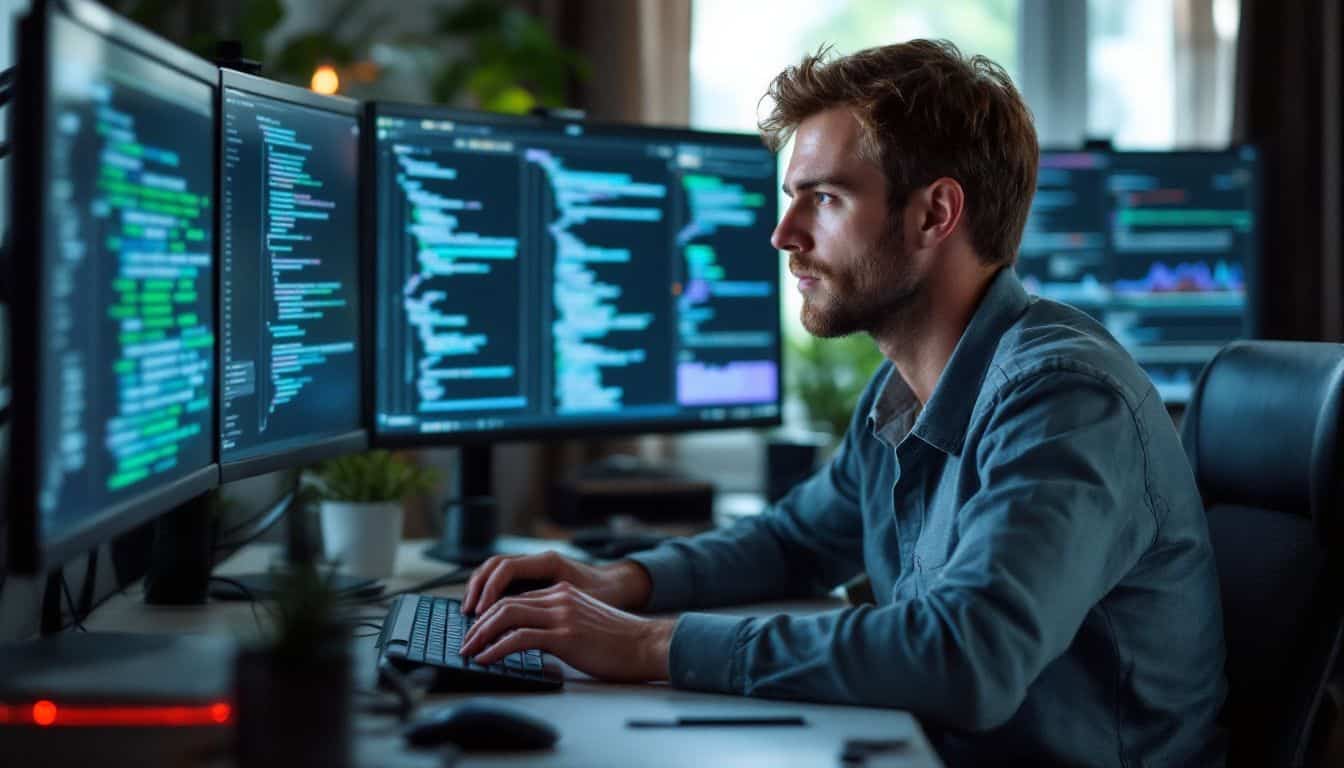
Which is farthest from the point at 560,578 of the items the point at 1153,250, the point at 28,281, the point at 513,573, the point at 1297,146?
the point at 1297,146

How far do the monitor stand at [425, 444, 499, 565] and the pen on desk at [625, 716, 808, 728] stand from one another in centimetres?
80

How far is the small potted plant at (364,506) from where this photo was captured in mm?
1729

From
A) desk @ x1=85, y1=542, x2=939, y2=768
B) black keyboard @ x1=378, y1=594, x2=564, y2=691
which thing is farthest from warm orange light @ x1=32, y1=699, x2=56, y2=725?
black keyboard @ x1=378, y1=594, x2=564, y2=691

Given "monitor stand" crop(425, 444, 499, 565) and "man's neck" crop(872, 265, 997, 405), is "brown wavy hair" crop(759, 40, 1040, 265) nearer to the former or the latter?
"man's neck" crop(872, 265, 997, 405)

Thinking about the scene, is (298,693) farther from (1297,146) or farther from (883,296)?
(1297,146)

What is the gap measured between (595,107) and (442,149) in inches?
49.4

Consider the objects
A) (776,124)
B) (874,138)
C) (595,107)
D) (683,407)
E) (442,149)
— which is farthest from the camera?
(595,107)

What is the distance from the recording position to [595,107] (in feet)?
9.70

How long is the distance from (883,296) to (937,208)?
11cm

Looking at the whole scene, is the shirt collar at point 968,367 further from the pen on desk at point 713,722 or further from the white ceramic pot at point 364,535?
the white ceramic pot at point 364,535

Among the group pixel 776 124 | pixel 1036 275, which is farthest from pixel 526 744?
pixel 1036 275

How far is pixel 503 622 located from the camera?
121cm

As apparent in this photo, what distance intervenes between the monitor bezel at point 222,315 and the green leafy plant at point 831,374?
45.7 inches

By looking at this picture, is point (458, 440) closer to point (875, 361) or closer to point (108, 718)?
point (108, 718)
